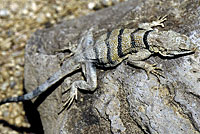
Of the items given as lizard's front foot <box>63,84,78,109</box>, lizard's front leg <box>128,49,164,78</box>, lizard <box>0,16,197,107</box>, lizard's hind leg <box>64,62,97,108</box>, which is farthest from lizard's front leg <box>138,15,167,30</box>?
lizard's front foot <box>63,84,78,109</box>

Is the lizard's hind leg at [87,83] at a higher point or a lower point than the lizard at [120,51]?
lower

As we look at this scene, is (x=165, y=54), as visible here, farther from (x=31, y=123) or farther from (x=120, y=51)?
(x=31, y=123)

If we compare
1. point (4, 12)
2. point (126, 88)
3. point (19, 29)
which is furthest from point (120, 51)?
point (4, 12)

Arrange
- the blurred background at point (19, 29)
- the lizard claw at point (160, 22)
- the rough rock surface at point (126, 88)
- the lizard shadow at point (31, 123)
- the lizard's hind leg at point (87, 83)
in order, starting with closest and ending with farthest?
1. the rough rock surface at point (126, 88)
2. the lizard's hind leg at point (87, 83)
3. the lizard claw at point (160, 22)
4. the lizard shadow at point (31, 123)
5. the blurred background at point (19, 29)

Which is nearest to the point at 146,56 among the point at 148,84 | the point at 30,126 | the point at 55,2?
the point at 148,84

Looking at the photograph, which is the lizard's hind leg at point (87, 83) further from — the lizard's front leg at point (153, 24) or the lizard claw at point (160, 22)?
the lizard claw at point (160, 22)

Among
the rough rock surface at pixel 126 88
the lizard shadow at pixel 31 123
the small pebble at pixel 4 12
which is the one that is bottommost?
the lizard shadow at pixel 31 123

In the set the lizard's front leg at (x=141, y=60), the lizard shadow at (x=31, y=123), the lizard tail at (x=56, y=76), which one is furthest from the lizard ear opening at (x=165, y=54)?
the lizard shadow at (x=31, y=123)
